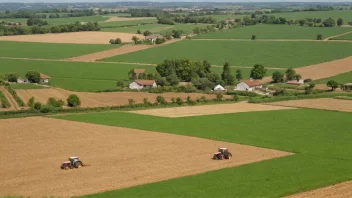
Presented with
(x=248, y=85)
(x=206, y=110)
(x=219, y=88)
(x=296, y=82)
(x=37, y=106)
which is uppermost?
(x=37, y=106)

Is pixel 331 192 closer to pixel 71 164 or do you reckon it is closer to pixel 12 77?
pixel 71 164

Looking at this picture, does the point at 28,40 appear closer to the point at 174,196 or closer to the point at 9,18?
the point at 9,18

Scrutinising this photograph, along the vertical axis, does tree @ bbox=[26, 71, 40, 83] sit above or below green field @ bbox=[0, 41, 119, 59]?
above

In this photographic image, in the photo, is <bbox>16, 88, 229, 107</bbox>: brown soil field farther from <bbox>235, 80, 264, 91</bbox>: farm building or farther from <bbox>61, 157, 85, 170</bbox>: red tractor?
<bbox>61, 157, 85, 170</bbox>: red tractor

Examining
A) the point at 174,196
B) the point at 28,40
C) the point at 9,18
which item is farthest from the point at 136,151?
the point at 9,18

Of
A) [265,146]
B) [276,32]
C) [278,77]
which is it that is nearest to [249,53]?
[278,77]

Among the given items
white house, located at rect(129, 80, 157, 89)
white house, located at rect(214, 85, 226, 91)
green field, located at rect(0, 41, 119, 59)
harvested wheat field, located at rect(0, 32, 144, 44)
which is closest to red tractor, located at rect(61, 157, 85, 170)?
white house, located at rect(129, 80, 157, 89)
